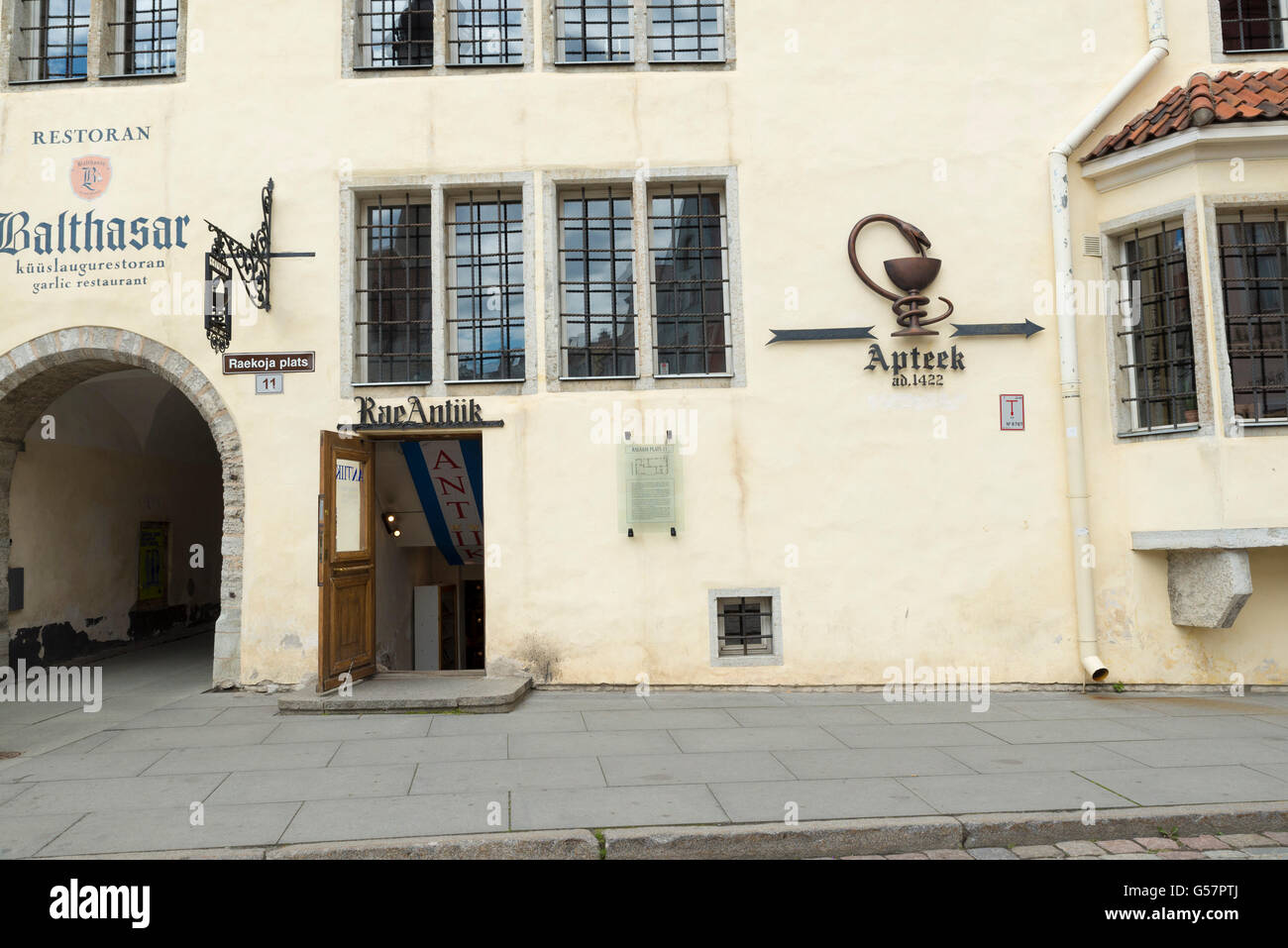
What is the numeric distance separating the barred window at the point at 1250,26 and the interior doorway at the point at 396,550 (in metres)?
8.80

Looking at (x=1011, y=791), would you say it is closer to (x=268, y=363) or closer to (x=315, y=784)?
(x=315, y=784)

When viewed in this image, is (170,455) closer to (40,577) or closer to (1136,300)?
(40,577)

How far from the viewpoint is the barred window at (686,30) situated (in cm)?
928

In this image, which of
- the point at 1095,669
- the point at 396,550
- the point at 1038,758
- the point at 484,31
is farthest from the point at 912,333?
the point at 396,550

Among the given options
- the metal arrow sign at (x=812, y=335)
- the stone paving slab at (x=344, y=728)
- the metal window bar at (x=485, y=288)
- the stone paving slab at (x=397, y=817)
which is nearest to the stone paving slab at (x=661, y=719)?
the stone paving slab at (x=344, y=728)

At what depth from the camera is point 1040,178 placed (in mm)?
8914

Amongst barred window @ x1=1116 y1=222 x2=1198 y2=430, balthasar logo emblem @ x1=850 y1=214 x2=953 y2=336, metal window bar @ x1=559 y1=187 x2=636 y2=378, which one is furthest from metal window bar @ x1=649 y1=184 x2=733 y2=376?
barred window @ x1=1116 y1=222 x2=1198 y2=430

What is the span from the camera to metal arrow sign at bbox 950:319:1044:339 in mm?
8758

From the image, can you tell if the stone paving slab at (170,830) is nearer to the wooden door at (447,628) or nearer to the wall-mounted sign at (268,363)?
the wall-mounted sign at (268,363)

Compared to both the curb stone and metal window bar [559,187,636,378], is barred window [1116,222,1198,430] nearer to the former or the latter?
metal window bar [559,187,636,378]

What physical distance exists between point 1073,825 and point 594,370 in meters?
5.86

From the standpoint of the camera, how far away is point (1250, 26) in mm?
9148

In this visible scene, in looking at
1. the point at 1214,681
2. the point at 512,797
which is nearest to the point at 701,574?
the point at 512,797

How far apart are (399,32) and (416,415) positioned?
4175mm
